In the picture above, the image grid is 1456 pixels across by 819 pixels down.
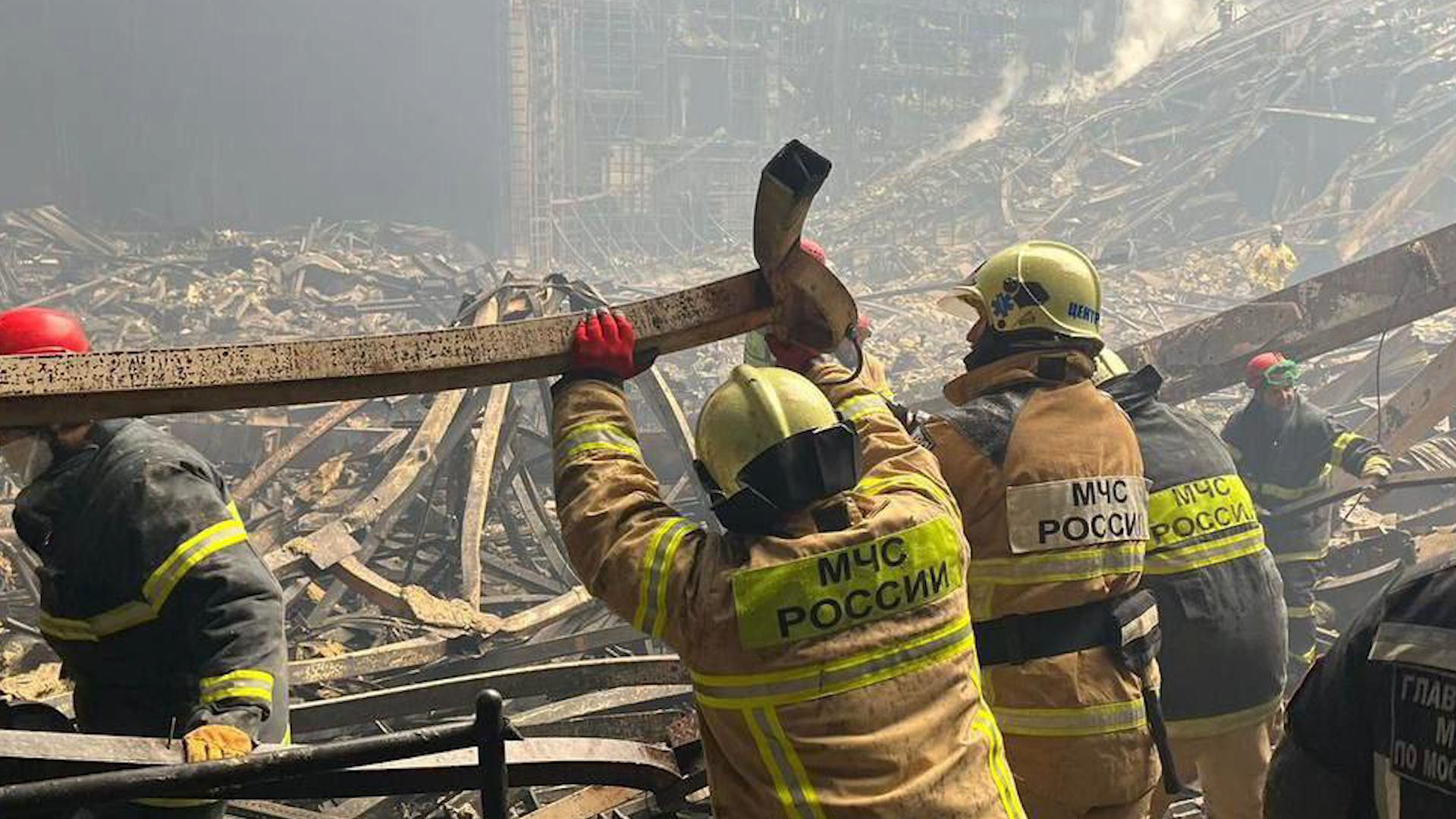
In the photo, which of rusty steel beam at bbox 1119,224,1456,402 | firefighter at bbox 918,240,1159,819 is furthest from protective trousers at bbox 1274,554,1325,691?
firefighter at bbox 918,240,1159,819

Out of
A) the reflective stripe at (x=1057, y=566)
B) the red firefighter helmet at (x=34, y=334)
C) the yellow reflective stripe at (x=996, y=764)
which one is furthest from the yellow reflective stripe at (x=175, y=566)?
the reflective stripe at (x=1057, y=566)

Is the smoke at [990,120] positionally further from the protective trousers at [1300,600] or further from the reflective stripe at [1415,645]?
the reflective stripe at [1415,645]

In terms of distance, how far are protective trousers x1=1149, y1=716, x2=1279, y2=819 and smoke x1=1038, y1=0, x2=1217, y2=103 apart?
140 ft

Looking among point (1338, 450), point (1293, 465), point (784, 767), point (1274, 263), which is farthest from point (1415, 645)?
point (1274, 263)

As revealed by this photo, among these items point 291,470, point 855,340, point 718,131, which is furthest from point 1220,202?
point 855,340

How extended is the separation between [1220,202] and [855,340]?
2962 cm

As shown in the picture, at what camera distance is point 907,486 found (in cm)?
200

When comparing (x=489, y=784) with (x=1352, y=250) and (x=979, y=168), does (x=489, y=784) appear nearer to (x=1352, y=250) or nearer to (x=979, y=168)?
(x=1352, y=250)

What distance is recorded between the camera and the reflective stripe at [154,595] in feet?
7.47

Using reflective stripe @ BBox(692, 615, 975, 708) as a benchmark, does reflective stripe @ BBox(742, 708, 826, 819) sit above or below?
below

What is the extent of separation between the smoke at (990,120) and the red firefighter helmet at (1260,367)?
33.9 m

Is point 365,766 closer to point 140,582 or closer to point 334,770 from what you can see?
point 334,770

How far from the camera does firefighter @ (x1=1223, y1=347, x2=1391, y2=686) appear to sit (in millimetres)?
6031

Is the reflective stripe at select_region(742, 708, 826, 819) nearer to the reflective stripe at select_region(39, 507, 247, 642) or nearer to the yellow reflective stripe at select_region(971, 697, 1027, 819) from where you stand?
the yellow reflective stripe at select_region(971, 697, 1027, 819)
